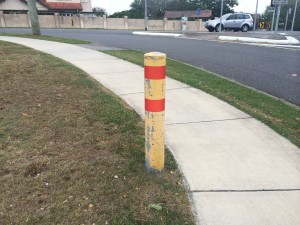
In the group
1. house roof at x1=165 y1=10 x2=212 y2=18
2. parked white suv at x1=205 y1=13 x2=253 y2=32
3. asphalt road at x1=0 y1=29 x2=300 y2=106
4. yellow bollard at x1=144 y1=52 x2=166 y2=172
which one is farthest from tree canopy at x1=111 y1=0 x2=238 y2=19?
yellow bollard at x1=144 y1=52 x2=166 y2=172

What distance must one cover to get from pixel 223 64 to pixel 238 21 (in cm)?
2039

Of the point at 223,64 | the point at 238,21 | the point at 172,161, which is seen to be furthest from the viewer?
the point at 238,21

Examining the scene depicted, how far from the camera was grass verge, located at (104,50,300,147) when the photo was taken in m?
4.57

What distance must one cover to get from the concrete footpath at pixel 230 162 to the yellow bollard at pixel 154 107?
1.30 ft

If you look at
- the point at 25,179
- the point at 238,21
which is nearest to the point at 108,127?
the point at 25,179

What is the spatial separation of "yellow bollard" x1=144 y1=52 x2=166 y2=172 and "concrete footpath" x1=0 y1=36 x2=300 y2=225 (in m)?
0.40

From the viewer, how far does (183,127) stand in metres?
4.36

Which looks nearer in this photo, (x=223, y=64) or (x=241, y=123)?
(x=241, y=123)

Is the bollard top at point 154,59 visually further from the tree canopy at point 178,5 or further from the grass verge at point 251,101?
the tree canopy at point 178,5

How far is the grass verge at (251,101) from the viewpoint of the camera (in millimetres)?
4570

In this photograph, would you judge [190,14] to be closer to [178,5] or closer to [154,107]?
[178,5]

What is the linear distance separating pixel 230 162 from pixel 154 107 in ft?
3.98

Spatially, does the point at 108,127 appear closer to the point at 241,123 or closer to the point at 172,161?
the point at 172,161

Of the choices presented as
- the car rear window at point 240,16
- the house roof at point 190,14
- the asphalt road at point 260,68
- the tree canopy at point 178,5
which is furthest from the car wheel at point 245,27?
the tree canopy at point 178,5
